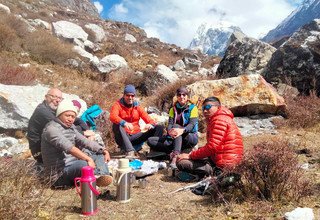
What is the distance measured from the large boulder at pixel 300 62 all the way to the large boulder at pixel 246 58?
673 millimetres

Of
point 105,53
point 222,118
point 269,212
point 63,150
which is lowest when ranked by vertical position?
point 269,212

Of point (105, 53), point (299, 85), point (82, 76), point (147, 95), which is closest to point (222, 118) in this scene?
point (299, 85)

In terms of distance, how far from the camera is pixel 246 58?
12055 mm

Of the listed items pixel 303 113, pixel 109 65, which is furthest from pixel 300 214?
→ pixel 109 65

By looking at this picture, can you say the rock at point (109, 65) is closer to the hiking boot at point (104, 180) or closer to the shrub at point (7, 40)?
the shrub at point (7, 40)

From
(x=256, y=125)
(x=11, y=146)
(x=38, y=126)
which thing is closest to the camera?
(x=38, y=126)

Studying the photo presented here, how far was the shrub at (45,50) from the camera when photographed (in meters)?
16.5

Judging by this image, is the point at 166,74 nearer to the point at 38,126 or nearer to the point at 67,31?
the point at 38,126

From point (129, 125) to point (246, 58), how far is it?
661 cm

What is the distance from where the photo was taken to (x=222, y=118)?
4.90 meters

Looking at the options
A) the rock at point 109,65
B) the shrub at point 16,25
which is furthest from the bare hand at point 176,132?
the shrub at point 16,25

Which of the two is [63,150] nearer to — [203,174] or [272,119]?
[203,174]

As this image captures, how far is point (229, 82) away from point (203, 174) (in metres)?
4.50

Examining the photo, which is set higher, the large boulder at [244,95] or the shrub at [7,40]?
the shrub at [7,40]
